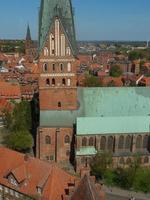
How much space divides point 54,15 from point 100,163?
23.3m

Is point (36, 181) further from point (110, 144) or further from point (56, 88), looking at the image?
point (110, 144)

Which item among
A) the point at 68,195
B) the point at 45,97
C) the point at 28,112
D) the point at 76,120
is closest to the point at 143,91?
the point at 76,120

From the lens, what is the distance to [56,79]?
5556 cm

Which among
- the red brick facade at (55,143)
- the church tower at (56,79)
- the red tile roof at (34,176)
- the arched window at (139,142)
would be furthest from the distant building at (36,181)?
the arched window at (139,142)

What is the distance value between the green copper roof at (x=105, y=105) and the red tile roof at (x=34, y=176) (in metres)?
14.3

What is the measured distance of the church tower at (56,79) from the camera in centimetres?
5259

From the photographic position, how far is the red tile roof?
3822 centimetres

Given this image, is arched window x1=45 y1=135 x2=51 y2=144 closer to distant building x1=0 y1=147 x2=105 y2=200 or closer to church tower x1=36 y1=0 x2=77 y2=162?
church tower x1=36 y1=0 x2=77 y2=162

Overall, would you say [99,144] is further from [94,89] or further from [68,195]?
[68,195]

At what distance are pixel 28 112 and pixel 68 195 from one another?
37.8 m

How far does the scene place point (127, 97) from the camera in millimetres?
59125

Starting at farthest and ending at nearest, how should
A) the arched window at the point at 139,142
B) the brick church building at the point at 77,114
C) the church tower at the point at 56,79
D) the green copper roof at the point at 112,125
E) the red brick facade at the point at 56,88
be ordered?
the arched window at the point at 139,142 → the green copper roof at the point at 112,125 → the brick church building at the point at 77,114 → the red brick facade at the point at 56,88 → the church tower at the point at 56,79

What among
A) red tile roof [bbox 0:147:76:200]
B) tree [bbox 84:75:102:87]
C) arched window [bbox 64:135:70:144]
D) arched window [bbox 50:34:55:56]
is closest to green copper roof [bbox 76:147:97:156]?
→ arched window [bbox 64:135:70:144]

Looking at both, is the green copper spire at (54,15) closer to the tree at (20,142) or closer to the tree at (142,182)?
the tree at (20,142)
